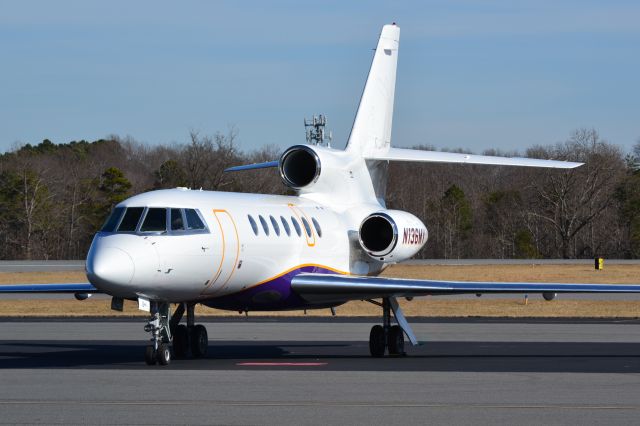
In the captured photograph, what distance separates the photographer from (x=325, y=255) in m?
22.4

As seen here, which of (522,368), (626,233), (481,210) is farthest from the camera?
(481,210)

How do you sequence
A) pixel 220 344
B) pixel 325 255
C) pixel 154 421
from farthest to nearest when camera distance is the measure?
pixel 220 344 < pixel 325 255 < pixel 154 421

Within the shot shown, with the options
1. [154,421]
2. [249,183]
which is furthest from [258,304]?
[249,183]

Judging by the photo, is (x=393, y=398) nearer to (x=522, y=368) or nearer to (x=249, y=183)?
(x=522, y=368)

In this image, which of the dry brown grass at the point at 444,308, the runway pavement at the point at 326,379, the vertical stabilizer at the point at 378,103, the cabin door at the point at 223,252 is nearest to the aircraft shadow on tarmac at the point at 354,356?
the runway pavement at the point at 326,379

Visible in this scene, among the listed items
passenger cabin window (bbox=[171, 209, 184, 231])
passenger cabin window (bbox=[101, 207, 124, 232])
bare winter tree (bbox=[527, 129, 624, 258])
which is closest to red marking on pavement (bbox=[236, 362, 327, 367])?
passenger cabin window (bbox=[171, 209, 184, 231])

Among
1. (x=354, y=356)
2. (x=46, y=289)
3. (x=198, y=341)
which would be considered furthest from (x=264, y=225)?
(x=46, y=289)

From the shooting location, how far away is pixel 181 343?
67.1 feet

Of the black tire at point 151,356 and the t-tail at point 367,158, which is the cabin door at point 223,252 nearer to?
the black tire at point 151,356

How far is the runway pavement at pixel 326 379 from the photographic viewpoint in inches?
462

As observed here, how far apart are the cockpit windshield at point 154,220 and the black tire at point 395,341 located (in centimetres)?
456

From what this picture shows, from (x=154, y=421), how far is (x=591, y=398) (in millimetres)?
5160

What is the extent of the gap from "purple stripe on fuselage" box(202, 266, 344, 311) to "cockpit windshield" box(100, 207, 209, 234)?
1962 millimetres

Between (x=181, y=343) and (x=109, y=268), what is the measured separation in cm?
429
